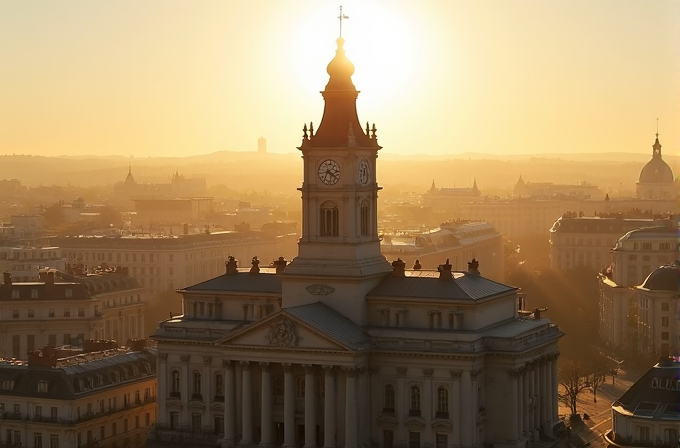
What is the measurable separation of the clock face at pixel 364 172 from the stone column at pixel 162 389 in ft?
60.8

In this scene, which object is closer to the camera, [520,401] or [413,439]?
[413,439]

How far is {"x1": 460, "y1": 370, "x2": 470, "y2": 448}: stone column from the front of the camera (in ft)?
329

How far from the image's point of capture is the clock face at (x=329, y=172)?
107m

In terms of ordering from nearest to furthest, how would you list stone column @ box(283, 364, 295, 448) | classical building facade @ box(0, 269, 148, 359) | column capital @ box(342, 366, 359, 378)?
1. column capital @ box(342, 366, 359, 378)
2. stone column @ box(283, 364, 295, 448)
3. classical building facade @ box(0, 269, 148, 359)

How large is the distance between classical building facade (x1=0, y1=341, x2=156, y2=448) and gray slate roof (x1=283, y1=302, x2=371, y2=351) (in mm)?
17071

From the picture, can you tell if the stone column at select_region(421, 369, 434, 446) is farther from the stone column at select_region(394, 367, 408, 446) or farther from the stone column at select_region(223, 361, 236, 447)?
the stone column at select_region(223, 361, 236, 447)

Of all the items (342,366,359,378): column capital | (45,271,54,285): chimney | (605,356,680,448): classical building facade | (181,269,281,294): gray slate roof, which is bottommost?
(605,356,680,448): classical building facade

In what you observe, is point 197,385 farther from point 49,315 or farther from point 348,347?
point 49,315

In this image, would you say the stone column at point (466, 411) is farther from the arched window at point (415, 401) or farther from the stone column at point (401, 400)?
the stone column at point (401, 400)

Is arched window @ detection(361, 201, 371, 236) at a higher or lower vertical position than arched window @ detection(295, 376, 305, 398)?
higher

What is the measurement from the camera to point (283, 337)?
102688 mm

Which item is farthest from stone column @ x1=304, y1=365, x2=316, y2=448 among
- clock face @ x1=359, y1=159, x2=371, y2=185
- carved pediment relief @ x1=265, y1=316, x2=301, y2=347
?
clock face @ x1=359, y1=159, x2=371, y2=185

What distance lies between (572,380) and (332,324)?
95.6 feet

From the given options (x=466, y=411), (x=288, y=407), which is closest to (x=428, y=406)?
(x=466, y=411)
